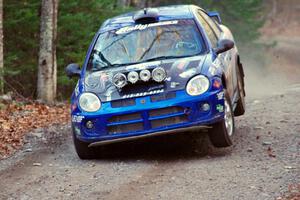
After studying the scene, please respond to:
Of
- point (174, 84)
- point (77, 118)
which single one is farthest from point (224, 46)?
point (77, 118)

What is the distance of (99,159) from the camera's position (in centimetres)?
887

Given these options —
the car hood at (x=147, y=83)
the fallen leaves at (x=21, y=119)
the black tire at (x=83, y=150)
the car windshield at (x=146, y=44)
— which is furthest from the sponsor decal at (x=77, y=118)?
the fallen leaves at (x=21, y=119)

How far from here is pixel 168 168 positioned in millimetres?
7914

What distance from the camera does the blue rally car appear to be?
27.0ft

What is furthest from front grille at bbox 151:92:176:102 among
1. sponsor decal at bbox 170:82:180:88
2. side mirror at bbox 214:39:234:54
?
side mirror at bbox 214:39:234:54

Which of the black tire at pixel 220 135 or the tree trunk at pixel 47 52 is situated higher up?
the black tire at pixel 220 135

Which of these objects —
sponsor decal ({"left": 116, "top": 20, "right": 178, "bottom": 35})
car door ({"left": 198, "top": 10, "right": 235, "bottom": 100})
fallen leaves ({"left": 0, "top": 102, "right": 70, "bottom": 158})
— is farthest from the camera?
fallen leaves ({"left": 0, "top": 102, "right": 70, "bottom": 158})

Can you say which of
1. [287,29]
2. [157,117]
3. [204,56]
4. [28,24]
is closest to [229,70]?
[204,56]

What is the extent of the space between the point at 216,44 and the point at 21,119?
4674 millimetres

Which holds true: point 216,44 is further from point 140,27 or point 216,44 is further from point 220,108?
point 220,108

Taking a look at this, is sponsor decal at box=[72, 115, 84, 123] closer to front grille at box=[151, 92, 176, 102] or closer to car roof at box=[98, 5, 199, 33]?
front grille at box=[151, 92, 176, 102]

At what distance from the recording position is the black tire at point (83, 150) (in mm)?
8734

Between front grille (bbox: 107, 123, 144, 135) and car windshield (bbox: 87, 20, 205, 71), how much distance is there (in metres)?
1.10

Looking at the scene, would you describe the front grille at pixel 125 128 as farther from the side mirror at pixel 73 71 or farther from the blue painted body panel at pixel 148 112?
the side mirror at pixel 73 71
